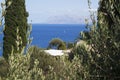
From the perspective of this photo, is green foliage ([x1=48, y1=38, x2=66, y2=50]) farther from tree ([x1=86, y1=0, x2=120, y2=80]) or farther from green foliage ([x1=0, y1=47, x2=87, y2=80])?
tree ([x1=86, y1=0, x2=120, y2=80])

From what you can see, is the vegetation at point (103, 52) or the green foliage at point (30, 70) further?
the vegetation at point (103, 52)

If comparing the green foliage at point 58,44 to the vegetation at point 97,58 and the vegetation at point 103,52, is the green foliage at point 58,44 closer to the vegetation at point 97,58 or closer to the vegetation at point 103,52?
the vegetation at point 97,58

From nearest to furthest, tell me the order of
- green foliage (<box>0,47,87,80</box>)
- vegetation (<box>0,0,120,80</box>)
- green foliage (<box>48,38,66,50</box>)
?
green foliage (<box>0,47,87,80</box>) → vegetation (<box>0,0,120,80</box>) → green foliage (<box>48,38,66,50</box>)

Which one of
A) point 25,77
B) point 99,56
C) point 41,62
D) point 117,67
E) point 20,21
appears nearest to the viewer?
point 25,77

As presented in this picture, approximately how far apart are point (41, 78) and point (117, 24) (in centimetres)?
133

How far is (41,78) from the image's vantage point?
5676mm

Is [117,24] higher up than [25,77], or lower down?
higher up

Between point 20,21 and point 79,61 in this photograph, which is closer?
point 79,61

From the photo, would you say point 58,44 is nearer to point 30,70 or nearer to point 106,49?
point 106,49

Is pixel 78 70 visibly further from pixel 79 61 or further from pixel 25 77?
pixel 25 77

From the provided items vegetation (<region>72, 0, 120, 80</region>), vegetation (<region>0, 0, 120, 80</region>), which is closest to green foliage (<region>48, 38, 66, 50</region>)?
vegetation (<region>0, 0, 120, 80</region>)

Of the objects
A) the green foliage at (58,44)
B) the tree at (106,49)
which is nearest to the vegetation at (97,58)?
the tree at (106,49)

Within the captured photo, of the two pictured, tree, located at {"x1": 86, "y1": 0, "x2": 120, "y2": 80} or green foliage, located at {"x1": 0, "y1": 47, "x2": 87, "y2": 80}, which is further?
tree, located at {"x1": 86, "y1": 0, "x2": 120, "y2": 80}

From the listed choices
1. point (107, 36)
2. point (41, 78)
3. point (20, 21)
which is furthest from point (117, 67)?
point (20, 21)
